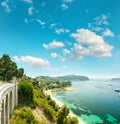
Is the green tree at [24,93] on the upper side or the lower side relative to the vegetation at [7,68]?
lower

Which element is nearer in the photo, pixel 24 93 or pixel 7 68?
pixel 24 93

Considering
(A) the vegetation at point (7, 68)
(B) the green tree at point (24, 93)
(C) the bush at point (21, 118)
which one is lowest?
(C) the bush at point (21, 118)

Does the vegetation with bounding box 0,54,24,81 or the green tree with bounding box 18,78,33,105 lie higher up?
the vegetation with bounding box 0,54,24,81

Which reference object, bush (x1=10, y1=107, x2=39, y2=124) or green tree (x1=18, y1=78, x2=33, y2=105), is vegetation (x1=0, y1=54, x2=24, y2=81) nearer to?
green tree (x1=18, y1=78, x2=33, y2=105)

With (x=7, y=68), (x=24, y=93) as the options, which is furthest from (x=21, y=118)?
(x=7, y=68)

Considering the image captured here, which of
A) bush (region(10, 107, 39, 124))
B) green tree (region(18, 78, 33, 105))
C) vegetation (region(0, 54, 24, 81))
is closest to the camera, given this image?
bush (region(10, 107, 39, 124))

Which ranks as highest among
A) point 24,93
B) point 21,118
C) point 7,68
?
point 7,68

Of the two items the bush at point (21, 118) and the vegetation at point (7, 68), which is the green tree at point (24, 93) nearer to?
the bush at point (21, 118)

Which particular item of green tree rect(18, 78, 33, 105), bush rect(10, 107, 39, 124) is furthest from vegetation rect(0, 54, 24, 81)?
bush rect(10, 107, 39, 124)

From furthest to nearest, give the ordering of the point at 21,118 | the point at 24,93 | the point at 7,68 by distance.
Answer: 1. the point at 7,68
2. the point at 24,93
3. the point at 21,118

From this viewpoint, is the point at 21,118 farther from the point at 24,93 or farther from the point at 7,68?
the point at 7,68

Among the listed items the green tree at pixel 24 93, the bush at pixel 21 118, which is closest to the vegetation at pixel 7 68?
the green tree at pixel 24 93

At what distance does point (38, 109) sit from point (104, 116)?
43.6 metres

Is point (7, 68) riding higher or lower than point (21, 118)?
higher
